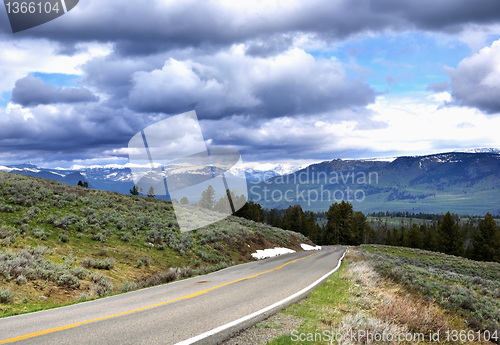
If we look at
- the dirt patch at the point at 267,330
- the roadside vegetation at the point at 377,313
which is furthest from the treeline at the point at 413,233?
the dirt patch at the point at 267,330

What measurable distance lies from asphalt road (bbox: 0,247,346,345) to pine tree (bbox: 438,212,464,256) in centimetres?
6895

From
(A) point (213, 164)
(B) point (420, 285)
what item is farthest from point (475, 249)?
(A) point (213, 164)

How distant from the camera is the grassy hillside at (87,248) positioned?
11.0 m

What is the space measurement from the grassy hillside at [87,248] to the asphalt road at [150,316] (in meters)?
2.15

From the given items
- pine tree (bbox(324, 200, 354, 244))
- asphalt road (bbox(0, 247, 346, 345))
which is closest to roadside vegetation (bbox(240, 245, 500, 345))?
asphalt road (bbox(0, 247, 346, 345))

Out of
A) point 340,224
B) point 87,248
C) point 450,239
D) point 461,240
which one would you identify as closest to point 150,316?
point 87,248

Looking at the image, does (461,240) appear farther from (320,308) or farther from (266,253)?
(320,308)

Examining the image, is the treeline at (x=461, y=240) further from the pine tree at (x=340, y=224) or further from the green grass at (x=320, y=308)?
the green grass at (x=320, y=308)

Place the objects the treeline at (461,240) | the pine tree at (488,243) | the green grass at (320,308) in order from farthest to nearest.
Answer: the treeline at (461,240)
the pine tree at (488,243)
the green grass at (320,308)

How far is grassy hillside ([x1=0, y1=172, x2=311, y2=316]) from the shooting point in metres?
11.0

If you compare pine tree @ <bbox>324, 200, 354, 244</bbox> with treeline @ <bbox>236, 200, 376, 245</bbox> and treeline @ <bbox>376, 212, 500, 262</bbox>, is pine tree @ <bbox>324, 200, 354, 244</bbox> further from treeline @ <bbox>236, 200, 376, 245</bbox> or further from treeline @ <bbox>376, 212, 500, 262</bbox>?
treeline @ <bbox>376, 212, 500, 262</bbox>

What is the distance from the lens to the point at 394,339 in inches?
257

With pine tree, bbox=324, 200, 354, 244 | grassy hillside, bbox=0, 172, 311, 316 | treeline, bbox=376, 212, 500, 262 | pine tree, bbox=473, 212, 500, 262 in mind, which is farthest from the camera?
pine tree, bbox=324, 200, 354, 244

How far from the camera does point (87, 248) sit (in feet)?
51.5
